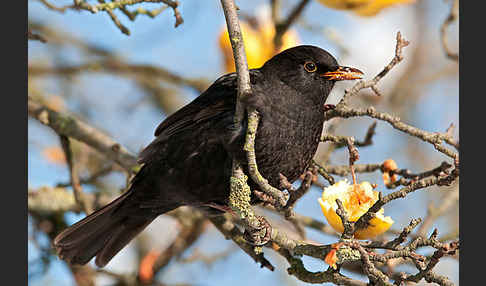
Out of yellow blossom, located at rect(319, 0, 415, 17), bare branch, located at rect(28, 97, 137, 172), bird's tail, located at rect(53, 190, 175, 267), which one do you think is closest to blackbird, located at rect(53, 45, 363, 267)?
bird's tail, located at rect(53, 190, 175, 267)

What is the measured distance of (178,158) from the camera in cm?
348

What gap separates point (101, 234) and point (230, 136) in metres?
1.38

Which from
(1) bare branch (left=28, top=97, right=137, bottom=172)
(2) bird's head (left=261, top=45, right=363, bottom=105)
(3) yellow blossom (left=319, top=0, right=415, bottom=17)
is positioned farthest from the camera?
(1) bare branch (left=28, top=97, right=137, bottom=172)

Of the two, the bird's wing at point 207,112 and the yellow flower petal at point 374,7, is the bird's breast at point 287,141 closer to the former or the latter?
the bird's wing at point 207,112

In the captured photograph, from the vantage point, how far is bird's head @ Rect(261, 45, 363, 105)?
11.4 feet

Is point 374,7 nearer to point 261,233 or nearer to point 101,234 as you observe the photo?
point 261,233

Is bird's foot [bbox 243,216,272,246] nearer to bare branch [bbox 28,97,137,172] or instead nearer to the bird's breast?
the bird's breast

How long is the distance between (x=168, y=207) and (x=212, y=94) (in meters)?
0.79

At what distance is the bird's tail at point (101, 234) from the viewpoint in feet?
13.0

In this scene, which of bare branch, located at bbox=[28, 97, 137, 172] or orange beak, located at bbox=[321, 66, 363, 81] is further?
bare branch, located at bbox=[28, 97, 137, 172]

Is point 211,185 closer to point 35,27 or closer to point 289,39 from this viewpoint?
point 289,39

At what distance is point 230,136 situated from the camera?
3.12 meters

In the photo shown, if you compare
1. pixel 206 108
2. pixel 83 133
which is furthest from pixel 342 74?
pixel 83 133

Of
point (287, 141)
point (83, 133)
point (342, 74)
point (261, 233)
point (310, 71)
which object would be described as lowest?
A: point (83, 133)
